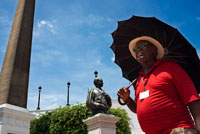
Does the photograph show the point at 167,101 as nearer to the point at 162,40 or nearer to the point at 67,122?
the point at 162,40

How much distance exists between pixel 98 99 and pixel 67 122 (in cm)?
1106

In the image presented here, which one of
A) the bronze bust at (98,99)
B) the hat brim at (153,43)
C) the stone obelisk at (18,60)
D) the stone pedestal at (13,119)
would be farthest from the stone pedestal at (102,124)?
the hat brim at (153,43)

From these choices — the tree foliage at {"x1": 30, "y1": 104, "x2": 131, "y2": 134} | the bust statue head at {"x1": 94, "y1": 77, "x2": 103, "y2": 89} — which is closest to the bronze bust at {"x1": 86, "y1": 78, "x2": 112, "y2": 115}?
the bust statue head at {"x1": 94, "y1": 77, "x2": 103, "y2": 89}

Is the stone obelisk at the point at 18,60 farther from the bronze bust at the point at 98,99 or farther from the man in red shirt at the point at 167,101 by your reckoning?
the man in red shirt at the point at 167,101

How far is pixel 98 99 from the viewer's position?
30.6ft

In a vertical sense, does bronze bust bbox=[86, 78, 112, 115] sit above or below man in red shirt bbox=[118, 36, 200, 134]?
above

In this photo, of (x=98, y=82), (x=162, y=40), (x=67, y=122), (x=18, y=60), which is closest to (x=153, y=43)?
(x=162, y=40)

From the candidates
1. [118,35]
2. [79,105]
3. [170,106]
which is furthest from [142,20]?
[79,105]

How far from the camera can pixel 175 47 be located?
2.88m

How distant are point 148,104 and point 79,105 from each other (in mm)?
18516

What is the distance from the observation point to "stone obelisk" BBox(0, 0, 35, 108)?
10938 millimetres

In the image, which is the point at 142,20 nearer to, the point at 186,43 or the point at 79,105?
the point at 186,43

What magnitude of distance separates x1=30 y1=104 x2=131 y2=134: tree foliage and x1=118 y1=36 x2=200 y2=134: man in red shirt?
54.4 ft

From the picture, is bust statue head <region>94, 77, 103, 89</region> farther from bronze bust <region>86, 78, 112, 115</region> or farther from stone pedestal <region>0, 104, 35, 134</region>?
stone pedestal <region>0, 104, 35, 134</region>
